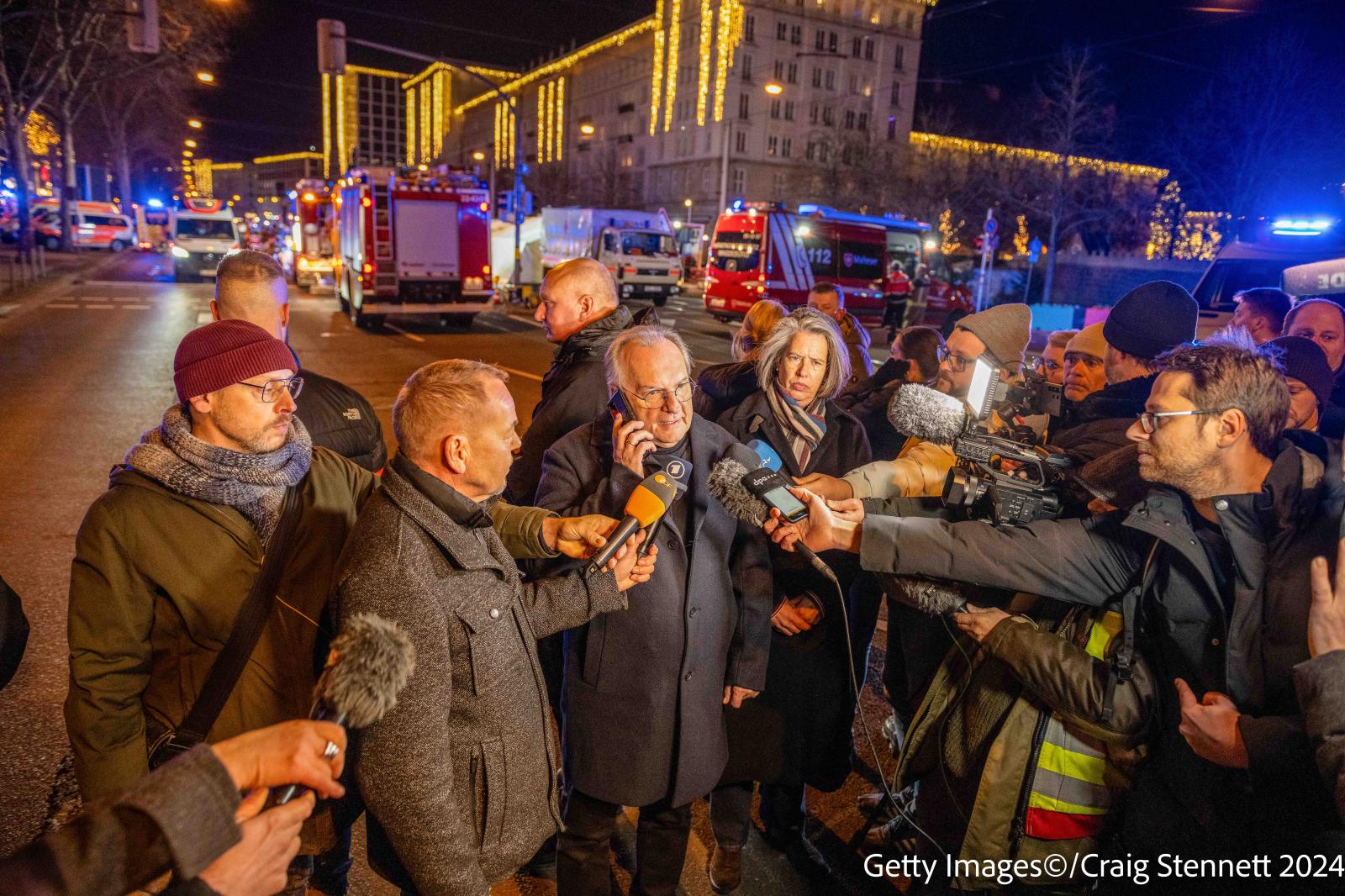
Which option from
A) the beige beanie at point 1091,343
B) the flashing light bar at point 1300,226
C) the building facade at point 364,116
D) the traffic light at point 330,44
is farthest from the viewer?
the building facade at point 364,116

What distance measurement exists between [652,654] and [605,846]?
2.31 feet

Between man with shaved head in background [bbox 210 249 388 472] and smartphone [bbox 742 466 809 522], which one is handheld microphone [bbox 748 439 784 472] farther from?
man with shaved head in background [bbox 210 249 388 472]

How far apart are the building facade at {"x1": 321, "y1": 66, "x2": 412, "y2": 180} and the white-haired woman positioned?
146m

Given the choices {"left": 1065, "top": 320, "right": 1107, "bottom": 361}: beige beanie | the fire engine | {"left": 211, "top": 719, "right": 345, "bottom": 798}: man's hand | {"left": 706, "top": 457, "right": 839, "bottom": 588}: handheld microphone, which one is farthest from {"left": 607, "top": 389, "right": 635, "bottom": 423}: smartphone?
the fire engine

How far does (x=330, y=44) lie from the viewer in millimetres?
17047

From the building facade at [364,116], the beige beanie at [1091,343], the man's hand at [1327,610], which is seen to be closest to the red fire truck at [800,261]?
the beige beanie at [1091,343]

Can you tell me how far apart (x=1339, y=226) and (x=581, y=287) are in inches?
312

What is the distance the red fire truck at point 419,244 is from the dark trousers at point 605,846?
16.7 meters

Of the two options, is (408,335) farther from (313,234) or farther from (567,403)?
(567,403)

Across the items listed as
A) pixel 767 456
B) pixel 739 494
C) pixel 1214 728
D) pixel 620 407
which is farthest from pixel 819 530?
pixel 1214 728

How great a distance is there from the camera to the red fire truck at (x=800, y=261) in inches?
846

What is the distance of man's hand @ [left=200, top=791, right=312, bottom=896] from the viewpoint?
136 cm

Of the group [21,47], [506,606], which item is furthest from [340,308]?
[506,606]

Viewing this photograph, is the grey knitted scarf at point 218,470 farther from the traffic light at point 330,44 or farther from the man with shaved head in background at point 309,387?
the traffic light at point 330,44
